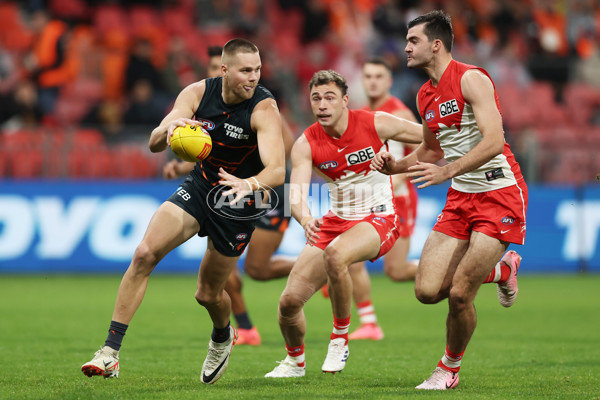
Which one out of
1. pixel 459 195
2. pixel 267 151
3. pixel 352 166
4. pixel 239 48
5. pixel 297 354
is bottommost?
pixel 297 354

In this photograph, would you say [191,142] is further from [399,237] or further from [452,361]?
[399,237]

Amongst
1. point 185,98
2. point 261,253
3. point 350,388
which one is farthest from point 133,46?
point 350,388

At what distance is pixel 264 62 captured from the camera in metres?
19.9

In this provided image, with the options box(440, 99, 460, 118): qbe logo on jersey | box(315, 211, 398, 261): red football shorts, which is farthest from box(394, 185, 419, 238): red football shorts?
box(440, 99, 460, 118): qbe logo on jersey

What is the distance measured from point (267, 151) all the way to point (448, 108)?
1439 mm

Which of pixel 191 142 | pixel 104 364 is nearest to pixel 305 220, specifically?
pixel 191 142

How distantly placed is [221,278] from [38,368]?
5.90 feet

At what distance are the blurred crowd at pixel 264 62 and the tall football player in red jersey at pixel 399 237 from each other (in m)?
6.74

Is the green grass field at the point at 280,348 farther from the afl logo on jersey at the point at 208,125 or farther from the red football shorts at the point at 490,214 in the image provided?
the afl logo on jersey at the point at 208,125

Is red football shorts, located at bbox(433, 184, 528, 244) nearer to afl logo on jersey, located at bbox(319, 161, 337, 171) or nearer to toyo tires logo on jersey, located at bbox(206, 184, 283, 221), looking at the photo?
afl logo on jersey, located at bbox(319, 161, 337, 171)

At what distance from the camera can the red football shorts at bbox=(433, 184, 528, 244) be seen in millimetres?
6816

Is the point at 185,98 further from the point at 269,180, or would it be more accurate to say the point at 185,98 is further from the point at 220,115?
the point at 269,180

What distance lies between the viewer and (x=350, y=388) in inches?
264

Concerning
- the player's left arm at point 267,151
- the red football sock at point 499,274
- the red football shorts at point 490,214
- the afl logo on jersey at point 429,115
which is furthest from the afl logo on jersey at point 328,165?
the red football sock at point 499,274
